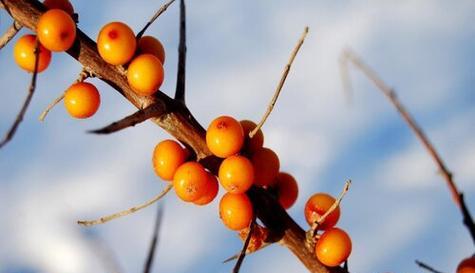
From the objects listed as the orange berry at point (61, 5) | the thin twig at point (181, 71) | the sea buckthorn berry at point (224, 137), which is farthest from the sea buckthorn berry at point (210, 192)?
the orange berry at point (61, 5)

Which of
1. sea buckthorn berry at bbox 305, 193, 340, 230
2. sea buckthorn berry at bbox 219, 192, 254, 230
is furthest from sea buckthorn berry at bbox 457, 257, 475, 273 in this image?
sea buckthorn berry at bbox 219, 192, 254, 230

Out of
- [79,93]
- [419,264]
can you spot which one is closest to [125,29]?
[79,93]

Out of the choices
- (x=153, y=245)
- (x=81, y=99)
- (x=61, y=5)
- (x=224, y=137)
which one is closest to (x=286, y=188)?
(x=224, y=137)

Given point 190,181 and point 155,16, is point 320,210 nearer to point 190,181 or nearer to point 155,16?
point 190,181

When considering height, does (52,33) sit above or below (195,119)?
above

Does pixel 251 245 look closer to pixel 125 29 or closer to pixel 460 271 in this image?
Answer: pixel 460 271

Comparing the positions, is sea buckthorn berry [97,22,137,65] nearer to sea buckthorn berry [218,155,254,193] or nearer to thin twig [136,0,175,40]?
thin twig [136,0,175,40]

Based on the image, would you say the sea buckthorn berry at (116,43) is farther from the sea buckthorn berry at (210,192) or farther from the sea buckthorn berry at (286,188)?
the sea buckthorn berry at (286,188)
